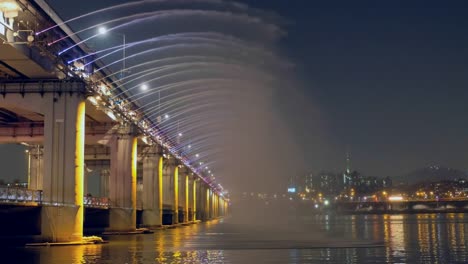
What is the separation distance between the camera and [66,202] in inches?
2116

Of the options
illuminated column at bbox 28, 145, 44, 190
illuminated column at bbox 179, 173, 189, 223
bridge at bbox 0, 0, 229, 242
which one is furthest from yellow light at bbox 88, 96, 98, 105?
illuminated column at bbox 179, 173, 189, 223

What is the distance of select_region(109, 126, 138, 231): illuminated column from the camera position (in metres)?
80.1

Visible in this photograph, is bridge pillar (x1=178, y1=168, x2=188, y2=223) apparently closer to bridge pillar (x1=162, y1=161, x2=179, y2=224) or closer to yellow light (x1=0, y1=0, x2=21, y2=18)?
bridge pillar (x1=162, y1=161, x2=179, y2=224)

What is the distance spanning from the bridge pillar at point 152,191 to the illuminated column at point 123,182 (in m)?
19.4

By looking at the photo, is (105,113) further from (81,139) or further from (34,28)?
(34,28)

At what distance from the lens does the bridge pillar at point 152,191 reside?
10156 cm

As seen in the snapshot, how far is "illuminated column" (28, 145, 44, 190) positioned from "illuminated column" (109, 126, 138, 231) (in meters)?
20.1

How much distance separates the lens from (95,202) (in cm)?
7156

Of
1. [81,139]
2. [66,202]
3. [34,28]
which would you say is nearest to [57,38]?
[34,28]

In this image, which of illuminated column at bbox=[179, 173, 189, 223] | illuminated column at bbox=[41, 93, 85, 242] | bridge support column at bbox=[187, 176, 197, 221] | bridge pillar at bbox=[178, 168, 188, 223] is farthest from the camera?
bridge support column at bbox=[187, 176, 197, 221]

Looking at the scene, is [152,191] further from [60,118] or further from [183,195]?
[60,118]

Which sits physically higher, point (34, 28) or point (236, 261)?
point (34, 28)

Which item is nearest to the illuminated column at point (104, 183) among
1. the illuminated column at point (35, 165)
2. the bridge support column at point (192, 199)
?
the bridge support column at point (192, 199)

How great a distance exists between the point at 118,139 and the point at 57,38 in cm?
3311
